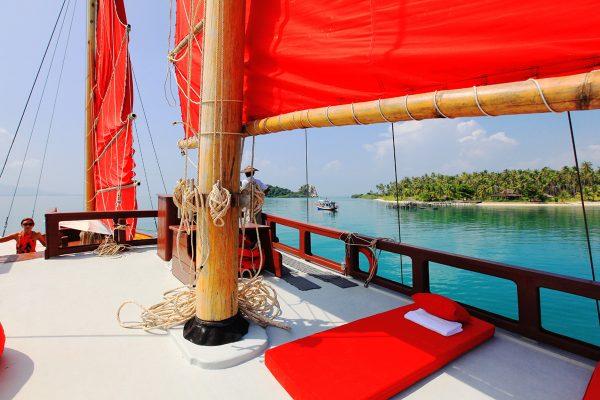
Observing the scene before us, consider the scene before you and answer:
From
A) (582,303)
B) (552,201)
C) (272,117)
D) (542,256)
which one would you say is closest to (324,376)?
(272,117)

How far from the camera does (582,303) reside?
40.8 feet

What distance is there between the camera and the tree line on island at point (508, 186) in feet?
197

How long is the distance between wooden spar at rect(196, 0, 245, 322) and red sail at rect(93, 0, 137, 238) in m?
3.84

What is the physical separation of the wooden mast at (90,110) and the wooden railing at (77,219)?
1.89m

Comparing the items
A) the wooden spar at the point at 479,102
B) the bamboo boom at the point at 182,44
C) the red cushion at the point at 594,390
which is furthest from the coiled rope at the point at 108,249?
Answer: the red cushion at the point at 594,390

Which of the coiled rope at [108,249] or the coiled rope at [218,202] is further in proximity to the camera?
the coiled rope at [108,249]

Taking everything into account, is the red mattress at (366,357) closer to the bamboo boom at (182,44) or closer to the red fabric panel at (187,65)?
the red fabric panel at (187,65)

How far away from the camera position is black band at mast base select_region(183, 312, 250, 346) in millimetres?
1869

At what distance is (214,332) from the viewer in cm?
188

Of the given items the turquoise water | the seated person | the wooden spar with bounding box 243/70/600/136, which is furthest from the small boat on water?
the wooden spar with bounding box 243/70/600/136

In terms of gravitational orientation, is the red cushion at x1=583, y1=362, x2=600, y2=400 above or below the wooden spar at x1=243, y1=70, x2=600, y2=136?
below

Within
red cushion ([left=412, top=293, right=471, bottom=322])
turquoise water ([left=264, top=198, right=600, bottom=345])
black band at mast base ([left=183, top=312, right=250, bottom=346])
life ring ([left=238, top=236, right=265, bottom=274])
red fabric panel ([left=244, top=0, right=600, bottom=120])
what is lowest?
turquoise water ([left=264, top=198, right=600, bottom=345])

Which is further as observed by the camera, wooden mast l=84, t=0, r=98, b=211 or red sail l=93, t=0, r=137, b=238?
wooden mast l=84, t=0, r=98, b=211

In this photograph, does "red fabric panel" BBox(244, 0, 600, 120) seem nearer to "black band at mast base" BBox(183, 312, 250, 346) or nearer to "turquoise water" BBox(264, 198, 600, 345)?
"black band at mast base" BBox(183, 312, 250, 346)
